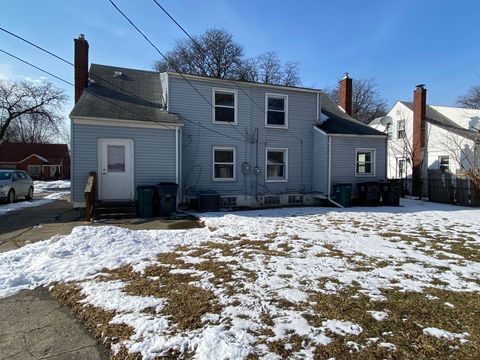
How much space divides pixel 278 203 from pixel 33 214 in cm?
953

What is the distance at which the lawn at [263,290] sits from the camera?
9.34 ft

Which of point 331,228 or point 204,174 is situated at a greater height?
point 204,174

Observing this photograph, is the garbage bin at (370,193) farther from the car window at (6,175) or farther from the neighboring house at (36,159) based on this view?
the neighboring house at (36,159)

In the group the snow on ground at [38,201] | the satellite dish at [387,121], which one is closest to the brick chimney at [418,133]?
the satellite dish at [387,121]

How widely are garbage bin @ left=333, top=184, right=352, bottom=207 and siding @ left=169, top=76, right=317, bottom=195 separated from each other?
4.75ft

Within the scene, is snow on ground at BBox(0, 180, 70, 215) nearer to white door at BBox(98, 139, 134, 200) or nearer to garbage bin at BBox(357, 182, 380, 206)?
white door at BBox(98, 139, 134, 200)

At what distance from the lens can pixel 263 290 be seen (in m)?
4.05

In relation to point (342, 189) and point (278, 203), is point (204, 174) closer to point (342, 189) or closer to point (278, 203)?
point (278, 203)

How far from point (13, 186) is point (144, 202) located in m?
8.84

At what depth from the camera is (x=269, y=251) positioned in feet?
19.5

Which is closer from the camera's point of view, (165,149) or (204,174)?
(165,149)

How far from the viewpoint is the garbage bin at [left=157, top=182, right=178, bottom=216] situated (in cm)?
1034

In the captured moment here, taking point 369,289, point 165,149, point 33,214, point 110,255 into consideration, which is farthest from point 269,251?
point 33,214

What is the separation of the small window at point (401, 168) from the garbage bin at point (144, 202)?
1914cm
